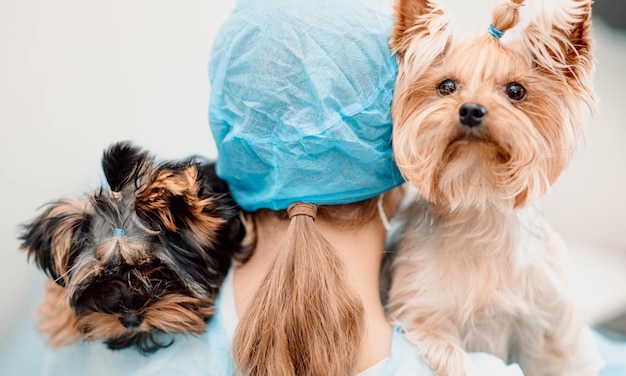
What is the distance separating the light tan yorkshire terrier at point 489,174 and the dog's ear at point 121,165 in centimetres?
46

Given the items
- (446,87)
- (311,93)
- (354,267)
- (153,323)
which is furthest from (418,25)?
(153,323)

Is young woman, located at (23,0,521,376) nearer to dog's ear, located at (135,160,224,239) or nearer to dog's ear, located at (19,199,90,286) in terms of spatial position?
dog's ear, located at (135,160,224,239)

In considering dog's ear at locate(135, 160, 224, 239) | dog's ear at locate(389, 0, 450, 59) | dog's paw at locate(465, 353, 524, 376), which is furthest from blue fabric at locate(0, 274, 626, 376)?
dog's ear at locate(389, 0, 450, 59)

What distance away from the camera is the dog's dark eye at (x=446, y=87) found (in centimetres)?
104

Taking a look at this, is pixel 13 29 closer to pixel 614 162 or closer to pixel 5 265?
pixel 5 265

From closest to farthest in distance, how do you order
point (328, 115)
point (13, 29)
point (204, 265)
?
point (328, 115) → point (204, 265) → point (13, 29)

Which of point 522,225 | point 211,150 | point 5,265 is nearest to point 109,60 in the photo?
point 211,150

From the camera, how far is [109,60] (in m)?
1.74

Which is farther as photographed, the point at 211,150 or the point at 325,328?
the point at 211,150

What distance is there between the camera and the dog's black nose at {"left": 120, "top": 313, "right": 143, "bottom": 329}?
1.09 meters

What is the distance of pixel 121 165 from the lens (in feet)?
3.45

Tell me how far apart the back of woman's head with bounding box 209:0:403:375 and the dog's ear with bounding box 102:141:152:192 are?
187 mm

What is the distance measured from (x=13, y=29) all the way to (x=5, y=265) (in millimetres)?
682

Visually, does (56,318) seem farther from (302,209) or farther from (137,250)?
(302,209)
